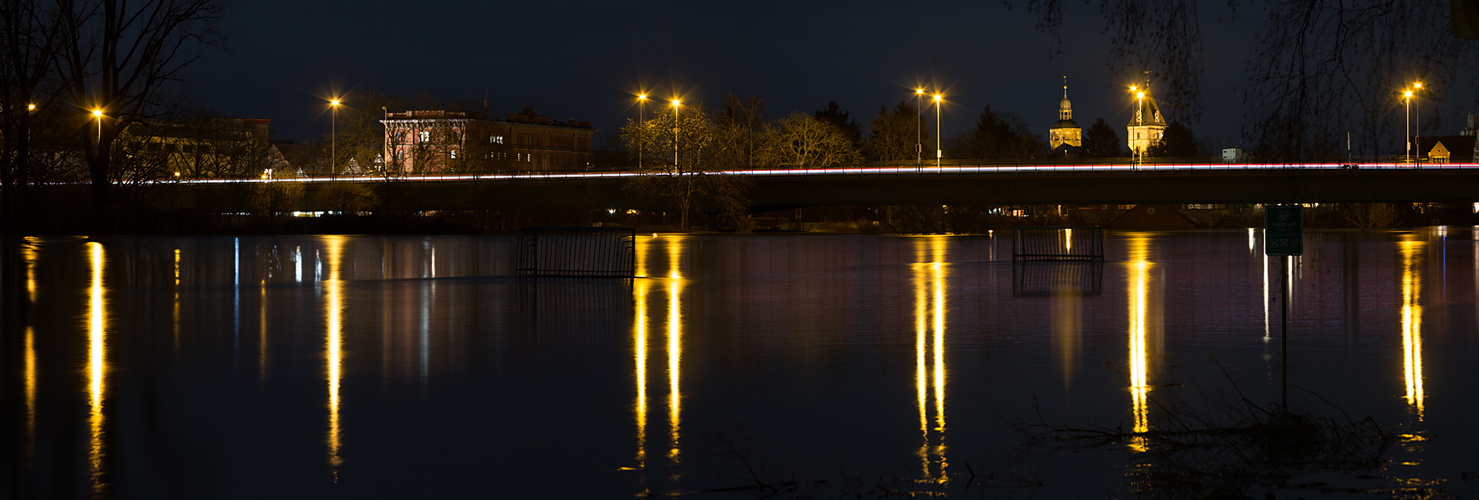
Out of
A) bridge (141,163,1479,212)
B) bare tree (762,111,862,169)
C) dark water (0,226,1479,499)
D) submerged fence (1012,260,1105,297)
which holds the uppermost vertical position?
bare tree (762,111,862,169)

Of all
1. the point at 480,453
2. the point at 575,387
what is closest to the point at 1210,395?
the point at 575,387

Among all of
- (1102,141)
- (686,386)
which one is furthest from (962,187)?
(1102,141)

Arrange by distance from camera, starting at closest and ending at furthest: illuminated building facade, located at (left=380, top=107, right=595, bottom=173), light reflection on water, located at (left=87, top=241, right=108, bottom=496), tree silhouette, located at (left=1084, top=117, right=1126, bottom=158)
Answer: light reflection on water, located at (left=87, top=241, right=108, bottom=496)
illuminated building facade, located at (left=380, top=107, right=595, bottom=173)
tree silhouette, located at (left=1084, top=117, right=1126, bottom=158)

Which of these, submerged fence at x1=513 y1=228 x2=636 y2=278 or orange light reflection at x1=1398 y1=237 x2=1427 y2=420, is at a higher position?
submerged fence at x1=513 y1=228 x2=636 y2=278

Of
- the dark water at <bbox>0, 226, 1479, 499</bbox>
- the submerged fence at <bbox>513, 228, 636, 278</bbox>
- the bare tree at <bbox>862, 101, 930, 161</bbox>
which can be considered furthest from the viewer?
the bare tree at <bbox>862, 101, 930, 161</bbox>

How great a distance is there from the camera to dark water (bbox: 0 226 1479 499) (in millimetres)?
5961

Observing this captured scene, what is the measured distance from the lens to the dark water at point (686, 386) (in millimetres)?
5961

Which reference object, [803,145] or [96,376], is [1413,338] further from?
[803,145]

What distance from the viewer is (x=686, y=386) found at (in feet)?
28.9

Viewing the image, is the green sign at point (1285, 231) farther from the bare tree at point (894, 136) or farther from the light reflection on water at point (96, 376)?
the bare tree at point (894, 136)

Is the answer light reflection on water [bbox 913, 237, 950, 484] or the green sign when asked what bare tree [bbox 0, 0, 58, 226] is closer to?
light reflection on water [bbox 913, 237, 950, 484]

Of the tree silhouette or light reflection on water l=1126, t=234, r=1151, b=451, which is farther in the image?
the tree silhouette

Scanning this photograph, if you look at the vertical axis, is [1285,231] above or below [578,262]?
above

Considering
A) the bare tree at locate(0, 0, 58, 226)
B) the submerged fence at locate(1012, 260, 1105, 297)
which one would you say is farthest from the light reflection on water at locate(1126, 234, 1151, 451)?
the bare tree at locate(0, 0, 58, 226)
